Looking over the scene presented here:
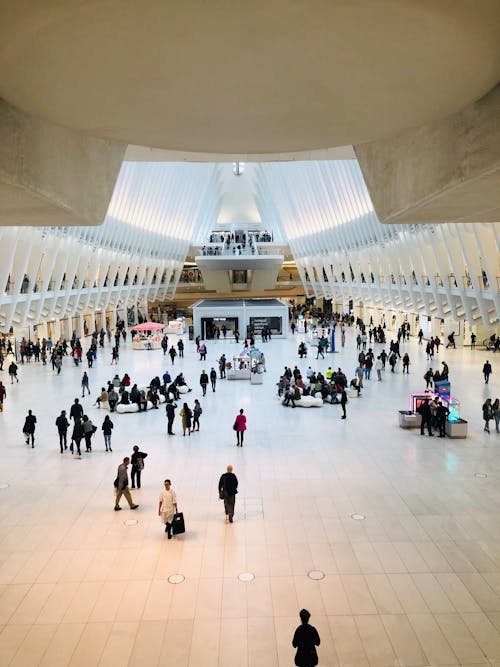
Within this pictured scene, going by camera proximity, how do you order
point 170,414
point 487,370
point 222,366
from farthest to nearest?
point 222,366
point 487,370
point 170,414

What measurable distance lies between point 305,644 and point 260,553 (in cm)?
259

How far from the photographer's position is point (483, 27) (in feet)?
10.9

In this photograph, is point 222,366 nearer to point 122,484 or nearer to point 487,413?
point 487,413

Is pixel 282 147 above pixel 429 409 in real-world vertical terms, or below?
above

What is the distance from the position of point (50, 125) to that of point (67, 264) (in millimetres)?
28192

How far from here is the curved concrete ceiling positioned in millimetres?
3064

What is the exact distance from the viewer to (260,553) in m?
7.18

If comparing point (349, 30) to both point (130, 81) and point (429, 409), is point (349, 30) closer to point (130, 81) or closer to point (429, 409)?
point (130, 81)

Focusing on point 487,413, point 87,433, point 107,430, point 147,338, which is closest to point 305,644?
point 107,430

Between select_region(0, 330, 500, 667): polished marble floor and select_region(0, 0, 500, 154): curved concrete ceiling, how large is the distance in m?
5.01

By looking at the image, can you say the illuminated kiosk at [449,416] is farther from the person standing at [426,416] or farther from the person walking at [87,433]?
the person walking at [87,433]

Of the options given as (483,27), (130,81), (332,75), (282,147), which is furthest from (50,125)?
(483,27)

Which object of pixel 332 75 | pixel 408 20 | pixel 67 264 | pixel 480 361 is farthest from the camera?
pixel 67 264

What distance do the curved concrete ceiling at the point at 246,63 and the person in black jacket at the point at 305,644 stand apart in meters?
4.29
